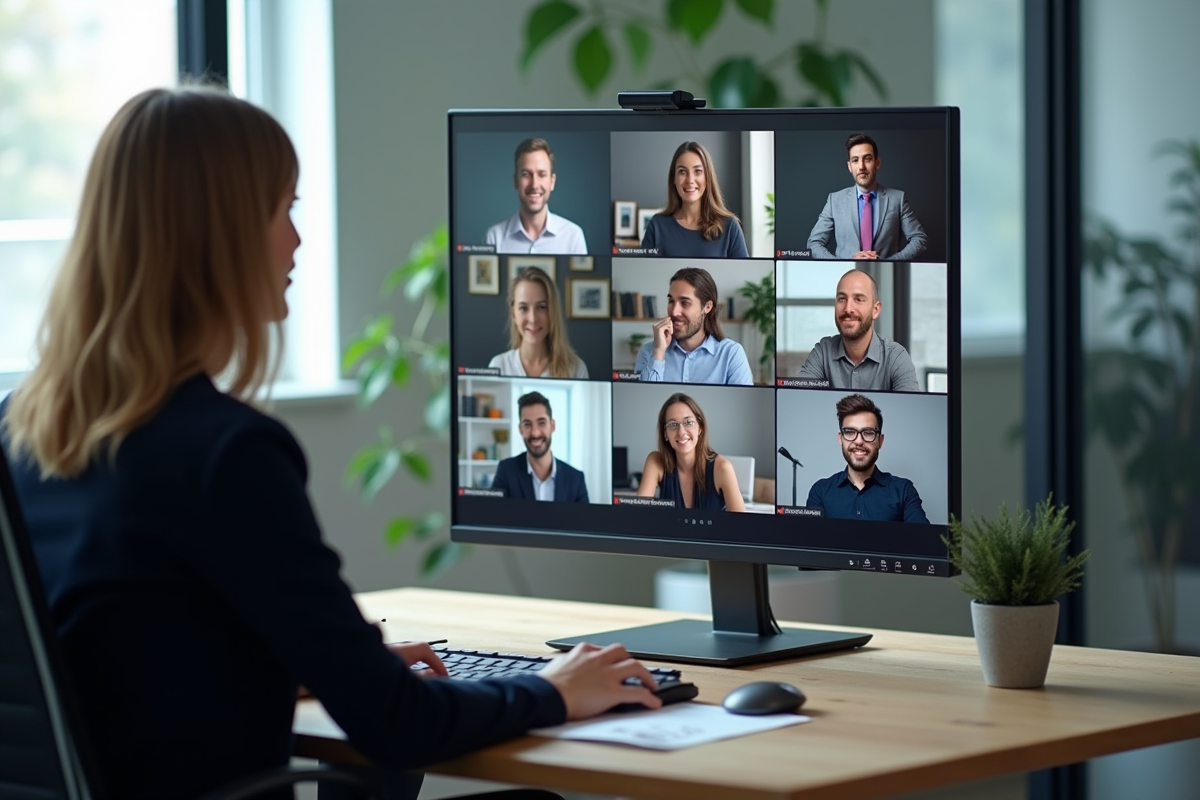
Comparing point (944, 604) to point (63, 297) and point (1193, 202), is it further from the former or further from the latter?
point (63, 297)

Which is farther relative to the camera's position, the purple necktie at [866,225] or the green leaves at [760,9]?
the green leaves at [760,9]

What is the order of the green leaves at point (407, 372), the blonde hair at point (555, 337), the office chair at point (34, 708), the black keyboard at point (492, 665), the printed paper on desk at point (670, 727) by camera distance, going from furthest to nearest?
the green leaves at point (407, 372) < the blonde hair at point (555, 337) < the black keyboard at point (492, 665) < the printed paper on desk at point (670, 727) < the office chair at point (34, 708)

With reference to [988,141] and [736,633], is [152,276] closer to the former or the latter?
[736,633]

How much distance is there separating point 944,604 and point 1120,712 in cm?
316

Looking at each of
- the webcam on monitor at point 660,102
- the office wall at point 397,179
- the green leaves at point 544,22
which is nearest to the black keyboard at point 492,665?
the webcam on monitor at point 660,102

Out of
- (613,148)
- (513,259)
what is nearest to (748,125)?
(613,148)

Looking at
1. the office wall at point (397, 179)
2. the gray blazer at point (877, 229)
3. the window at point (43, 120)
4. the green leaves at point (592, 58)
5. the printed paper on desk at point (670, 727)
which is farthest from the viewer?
the office wall at point (397, 179)

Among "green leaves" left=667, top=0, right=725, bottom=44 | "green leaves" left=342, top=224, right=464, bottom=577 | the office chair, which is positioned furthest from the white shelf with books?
"green leaves" left=667, top=0, right=725, bottom=44

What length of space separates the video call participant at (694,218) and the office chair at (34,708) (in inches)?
30.6

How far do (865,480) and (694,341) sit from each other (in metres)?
0.25

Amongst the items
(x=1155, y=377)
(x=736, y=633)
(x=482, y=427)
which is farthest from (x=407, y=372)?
(x=736, y=633)

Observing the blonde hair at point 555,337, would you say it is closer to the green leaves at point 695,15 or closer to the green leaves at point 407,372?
the green leaves at point 407,372

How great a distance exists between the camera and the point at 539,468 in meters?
2.07

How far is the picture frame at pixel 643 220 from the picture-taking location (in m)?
1.97
